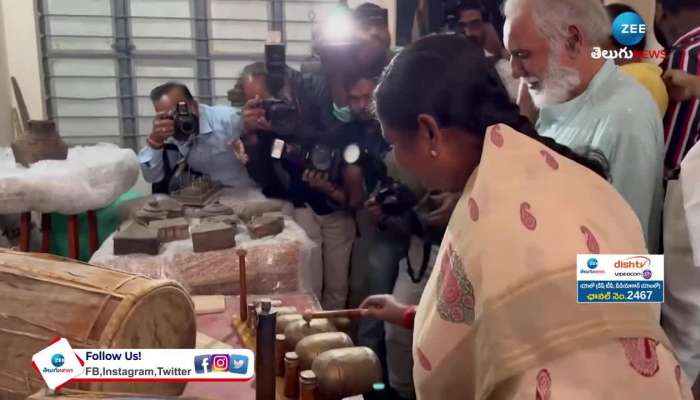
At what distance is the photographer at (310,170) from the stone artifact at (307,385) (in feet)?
2.30

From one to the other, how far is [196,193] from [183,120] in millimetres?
180

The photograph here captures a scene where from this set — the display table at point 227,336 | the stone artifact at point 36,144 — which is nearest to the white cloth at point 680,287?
the display table at point 227,336

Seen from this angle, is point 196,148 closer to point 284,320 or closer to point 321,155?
point 321,155

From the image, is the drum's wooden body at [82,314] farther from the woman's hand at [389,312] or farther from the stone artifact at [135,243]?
the stone artifact at [135,243]

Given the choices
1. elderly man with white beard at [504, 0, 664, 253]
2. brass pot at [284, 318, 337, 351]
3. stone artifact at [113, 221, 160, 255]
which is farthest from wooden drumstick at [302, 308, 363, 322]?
stone artifact at [113, 221, 160, 255]

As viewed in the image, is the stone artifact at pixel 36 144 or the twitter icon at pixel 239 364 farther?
the stone artifact at pixel 36 144

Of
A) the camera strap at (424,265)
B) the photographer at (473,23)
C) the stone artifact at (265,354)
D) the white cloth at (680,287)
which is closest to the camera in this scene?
the stone artifact at (265,354)

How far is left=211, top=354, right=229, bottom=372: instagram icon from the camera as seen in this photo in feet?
1.98

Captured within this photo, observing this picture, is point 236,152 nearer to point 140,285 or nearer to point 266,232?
point 266,232

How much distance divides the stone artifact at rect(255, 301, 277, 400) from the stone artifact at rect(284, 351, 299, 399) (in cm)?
8

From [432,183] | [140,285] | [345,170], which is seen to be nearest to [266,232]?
[345,170]

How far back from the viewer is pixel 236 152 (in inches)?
61.1

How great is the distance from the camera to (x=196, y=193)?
150cm

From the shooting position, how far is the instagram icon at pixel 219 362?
60 cm
